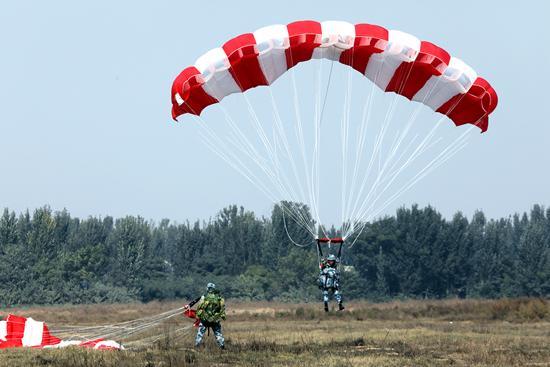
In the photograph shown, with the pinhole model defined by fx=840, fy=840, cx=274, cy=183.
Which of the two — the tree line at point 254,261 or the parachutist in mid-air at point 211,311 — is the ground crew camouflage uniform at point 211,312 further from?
the tree line at point 254,261

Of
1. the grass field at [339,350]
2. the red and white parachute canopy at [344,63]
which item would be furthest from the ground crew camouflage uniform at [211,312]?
the red and white parachute canopy at [344,63]

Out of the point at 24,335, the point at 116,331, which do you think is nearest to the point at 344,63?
the point at 24,335

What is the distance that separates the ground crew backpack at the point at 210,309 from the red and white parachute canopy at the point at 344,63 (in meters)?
5.24

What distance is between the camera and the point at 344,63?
22.7 m

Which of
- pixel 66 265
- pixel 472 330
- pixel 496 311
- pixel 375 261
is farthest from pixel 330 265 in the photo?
pixel 375 261

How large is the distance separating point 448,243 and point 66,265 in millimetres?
39784

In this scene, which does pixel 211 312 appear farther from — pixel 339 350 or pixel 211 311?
pixel 339 350

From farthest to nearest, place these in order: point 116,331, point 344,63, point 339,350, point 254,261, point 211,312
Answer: point 254,261 → point 116,331 → point 344,63 → point 339,350 → point 211,312

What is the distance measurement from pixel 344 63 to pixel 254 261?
71.6 metres

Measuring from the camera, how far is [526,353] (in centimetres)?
2081

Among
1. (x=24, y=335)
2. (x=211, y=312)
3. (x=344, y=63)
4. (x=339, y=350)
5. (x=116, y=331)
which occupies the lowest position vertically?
(x=339, y=350)

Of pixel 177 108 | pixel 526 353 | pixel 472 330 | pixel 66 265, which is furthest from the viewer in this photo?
pixel 66 265

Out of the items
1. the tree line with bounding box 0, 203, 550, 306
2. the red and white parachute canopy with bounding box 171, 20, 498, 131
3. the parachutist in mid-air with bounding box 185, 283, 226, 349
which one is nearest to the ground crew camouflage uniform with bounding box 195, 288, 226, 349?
the parachutist in mid-air with bounding box 185, 283, 226, 349

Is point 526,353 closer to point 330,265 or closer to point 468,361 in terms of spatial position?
point 468,361
